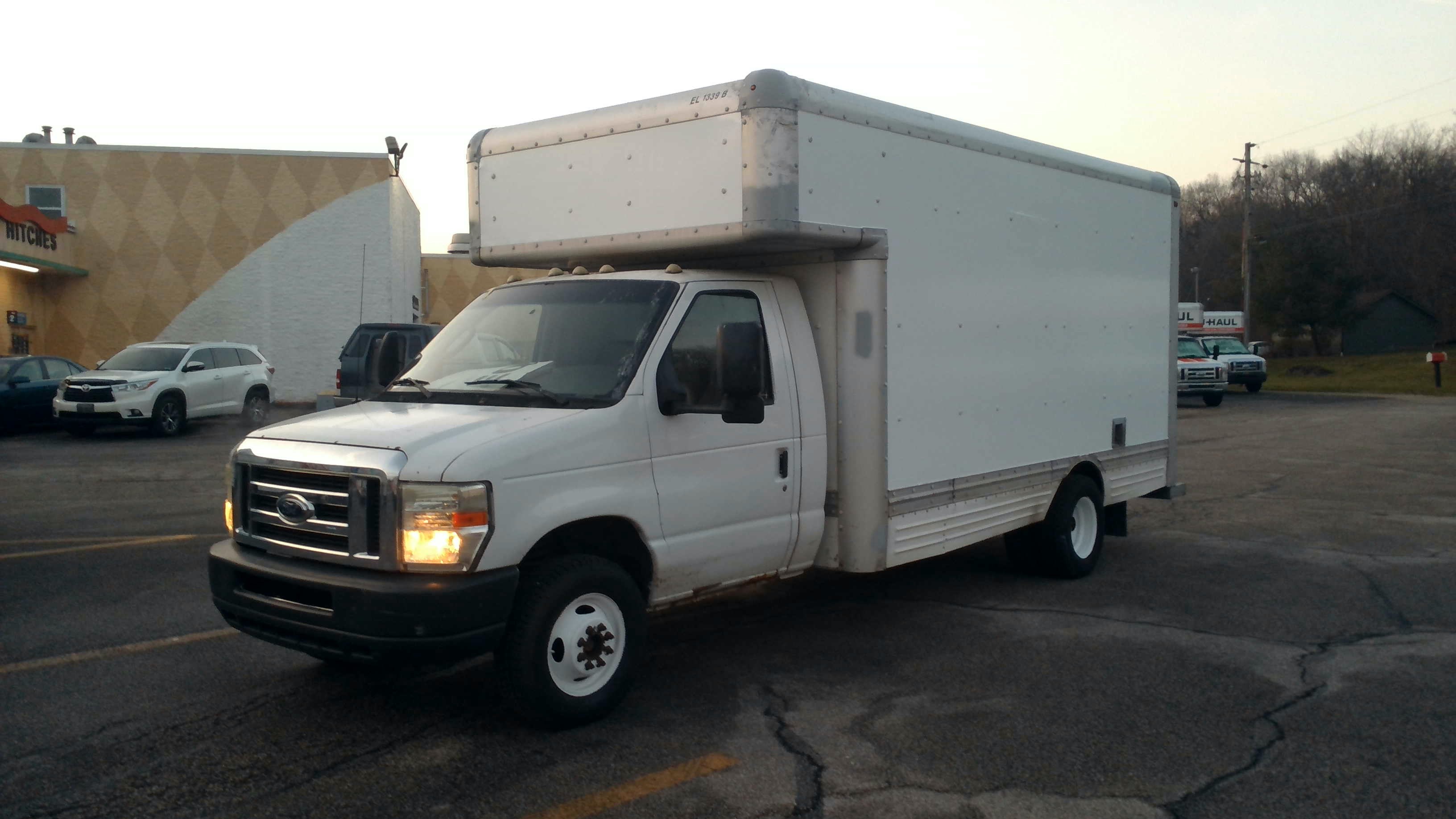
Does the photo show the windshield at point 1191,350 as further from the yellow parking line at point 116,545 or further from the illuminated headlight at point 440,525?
the illuminated headlight at point 440,525

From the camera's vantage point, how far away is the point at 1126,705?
17.6 feet

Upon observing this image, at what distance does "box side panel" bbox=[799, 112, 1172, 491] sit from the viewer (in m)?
6.21

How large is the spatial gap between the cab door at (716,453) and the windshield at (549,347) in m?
0.16

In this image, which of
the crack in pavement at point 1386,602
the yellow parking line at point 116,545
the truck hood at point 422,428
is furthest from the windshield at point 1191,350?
the truck hood at point 422,428

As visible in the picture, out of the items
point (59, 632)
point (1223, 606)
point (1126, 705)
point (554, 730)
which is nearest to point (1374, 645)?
point (1223, 606)

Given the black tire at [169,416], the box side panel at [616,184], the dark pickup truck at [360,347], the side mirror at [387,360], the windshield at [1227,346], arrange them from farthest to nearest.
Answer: the windshield at [1227,346] → the black tire at [169,416] → the dark pickup truck at [360,347] → the side mirror at [387,360] → the box side panel at [616,184]

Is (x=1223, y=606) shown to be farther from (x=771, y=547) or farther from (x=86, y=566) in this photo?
(x=86, y=566)

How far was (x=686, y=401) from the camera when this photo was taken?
17.3ft

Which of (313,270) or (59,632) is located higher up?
(313,270)

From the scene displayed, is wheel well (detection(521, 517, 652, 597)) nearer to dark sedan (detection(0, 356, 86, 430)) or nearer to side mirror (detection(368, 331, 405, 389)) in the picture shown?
side mirror (detection(368, 331, 405, 389))

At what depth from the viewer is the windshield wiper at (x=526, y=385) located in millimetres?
5121

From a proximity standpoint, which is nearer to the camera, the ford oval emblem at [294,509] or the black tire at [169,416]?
the ford oval emblem at [294,509]

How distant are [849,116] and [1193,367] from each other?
26.7 metres

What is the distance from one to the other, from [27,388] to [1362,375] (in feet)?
150
